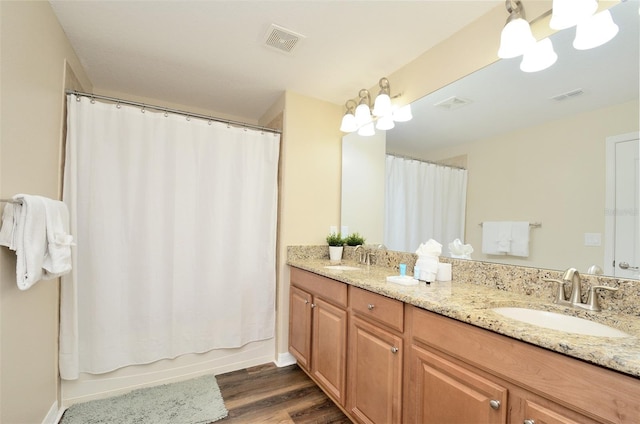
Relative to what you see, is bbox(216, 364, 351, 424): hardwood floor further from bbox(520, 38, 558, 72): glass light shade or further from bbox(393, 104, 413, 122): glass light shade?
bbox(520, 38, 558, 72): glass light shade

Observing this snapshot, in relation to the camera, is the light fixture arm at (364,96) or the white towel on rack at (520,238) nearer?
the white towel on rack at (520,238)

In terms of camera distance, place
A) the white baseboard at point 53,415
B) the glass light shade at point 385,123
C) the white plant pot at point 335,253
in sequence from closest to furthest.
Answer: the white baseboard at point 53,415 → the glass light shade at point 385,123 → the white plant pot at point 335,253

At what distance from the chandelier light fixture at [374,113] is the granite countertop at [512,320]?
115 cm

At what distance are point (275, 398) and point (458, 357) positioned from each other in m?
1.41

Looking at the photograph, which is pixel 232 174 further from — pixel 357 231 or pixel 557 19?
pixel 557 19

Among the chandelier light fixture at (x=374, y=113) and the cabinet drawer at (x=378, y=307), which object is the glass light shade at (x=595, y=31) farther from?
the cabinet drawer at (x=378, y=307)

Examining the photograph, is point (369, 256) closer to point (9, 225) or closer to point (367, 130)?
point (367, 130)

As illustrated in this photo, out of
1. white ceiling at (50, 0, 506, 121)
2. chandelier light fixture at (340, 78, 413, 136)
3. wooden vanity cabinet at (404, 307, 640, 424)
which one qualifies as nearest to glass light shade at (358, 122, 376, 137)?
chandelier light fixture at (340, 78, 413, 136)

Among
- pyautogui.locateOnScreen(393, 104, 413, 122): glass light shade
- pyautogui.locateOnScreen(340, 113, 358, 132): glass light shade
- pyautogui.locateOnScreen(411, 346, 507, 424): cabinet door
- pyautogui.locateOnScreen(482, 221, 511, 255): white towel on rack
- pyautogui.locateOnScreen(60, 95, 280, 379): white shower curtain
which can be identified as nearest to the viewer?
pyautogui.locateOnScreen(411, 346, 507, 424): cabinet door

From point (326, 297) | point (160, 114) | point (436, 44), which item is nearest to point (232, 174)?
point (160, 114)

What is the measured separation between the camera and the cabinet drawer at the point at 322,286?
5.54ft

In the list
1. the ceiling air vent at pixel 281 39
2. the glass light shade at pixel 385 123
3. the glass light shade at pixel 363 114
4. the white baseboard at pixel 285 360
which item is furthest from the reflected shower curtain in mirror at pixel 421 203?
the white baseboard at pixel 285 360

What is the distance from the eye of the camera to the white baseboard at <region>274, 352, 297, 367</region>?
2350 mm

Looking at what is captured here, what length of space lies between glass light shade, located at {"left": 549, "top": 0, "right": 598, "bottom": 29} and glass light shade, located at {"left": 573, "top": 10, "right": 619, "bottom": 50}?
0.03 metres
